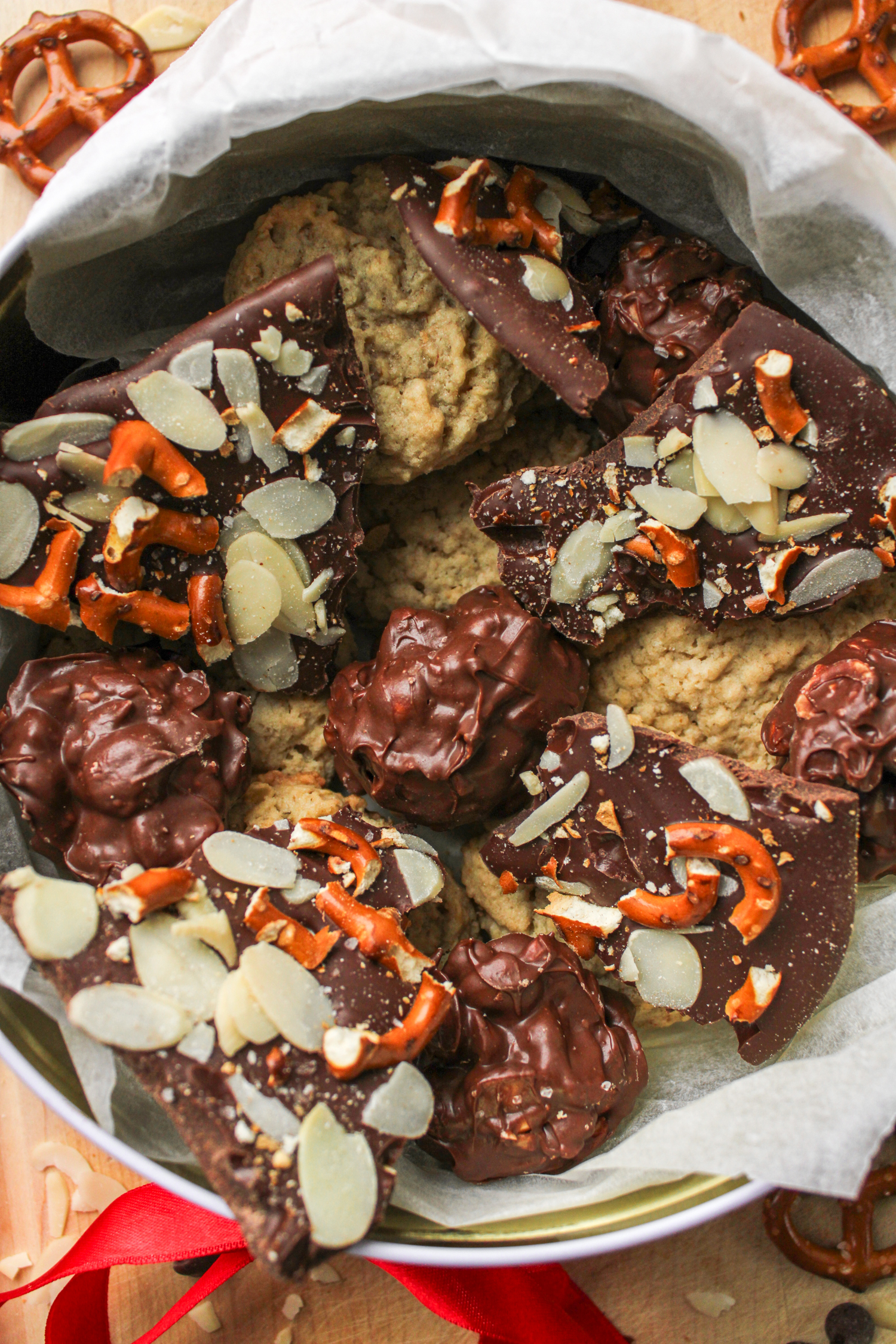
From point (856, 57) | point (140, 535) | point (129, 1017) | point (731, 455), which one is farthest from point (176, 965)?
point (856, 57)

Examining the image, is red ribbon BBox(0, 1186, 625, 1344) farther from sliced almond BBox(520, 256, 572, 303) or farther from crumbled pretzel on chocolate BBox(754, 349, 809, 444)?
sliced almond BBox(520, 256, 572, 303)

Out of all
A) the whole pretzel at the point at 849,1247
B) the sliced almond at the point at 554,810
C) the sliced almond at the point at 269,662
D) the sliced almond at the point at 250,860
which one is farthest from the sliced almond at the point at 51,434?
the whole pretzel at the point at 849,1247

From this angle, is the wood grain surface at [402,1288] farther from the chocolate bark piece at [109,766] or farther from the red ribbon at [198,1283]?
the chocolate bark piece at [109,766]

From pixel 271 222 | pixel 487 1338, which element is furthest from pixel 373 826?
pixel 271 222

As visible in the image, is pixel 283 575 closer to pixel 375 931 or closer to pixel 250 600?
pixel 250 600

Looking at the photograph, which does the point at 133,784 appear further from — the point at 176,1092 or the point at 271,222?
the point at 271,222

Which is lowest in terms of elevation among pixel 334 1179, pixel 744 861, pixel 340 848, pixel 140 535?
pixel 744 861

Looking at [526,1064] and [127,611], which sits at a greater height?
[127,611]

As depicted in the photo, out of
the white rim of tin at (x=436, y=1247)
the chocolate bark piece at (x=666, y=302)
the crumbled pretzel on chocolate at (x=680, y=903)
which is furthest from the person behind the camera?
the chocolate bark piece at (x=666, y=302)
